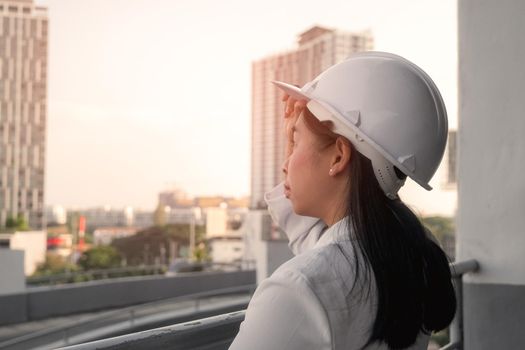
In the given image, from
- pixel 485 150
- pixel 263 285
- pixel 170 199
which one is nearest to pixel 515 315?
pixel 485 150

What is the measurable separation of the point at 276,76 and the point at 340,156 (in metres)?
69.9

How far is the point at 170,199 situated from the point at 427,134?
14775cm

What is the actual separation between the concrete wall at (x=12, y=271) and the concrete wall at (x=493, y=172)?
43.8 ft

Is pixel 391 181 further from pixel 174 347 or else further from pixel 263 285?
pixel 174 347

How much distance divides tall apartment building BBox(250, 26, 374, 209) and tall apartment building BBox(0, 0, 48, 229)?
1923 inches

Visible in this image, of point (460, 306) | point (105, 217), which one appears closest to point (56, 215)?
point (105, 217)

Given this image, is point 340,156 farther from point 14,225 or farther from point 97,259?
point 14,225

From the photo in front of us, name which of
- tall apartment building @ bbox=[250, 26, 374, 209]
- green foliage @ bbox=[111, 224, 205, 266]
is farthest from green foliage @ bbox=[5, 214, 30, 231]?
tall apartment building @ bbox=[250, 26, 374, 209]

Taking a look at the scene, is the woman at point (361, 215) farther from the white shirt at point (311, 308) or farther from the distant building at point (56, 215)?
the distant building at point (56, 215)

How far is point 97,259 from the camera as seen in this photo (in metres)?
75.9

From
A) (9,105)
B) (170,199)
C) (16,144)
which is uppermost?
(9,105)

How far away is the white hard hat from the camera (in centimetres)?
103

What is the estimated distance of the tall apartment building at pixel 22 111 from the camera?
4321 inches

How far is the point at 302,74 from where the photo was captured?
6812cm
